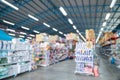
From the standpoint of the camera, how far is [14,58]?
7.24 meters

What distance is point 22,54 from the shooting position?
7.93m

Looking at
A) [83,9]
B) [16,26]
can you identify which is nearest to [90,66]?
[83,9]

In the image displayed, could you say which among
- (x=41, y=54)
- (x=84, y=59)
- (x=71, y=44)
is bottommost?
(x=84, y=59)

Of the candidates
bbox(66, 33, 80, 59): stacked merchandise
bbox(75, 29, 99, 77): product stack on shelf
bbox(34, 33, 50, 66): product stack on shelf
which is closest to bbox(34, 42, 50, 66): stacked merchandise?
bbox(34, 33, 50, 66): product stack on shelf

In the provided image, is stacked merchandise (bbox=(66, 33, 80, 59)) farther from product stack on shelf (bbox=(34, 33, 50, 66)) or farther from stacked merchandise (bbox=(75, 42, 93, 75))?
stacked merchandise (bbox=(75, 42, 93, 75))

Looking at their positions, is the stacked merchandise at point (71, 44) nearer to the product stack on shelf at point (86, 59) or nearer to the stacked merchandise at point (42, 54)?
the stacked merchandise at point (42, 54)

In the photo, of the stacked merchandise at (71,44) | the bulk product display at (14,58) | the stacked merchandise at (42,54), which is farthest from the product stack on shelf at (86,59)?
the stacked merchandise at (71,44)

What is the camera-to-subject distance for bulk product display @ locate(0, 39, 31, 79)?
6.44 metres

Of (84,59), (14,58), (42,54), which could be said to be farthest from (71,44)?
(14,58)

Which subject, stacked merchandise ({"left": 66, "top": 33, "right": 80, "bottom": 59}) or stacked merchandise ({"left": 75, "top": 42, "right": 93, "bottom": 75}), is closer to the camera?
stacked merchandise ({"left": 75, "top": 42, "right": 93, "bottom": 75})

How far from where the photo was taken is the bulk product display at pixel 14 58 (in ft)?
21.1

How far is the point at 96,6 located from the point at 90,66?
1123 centimetres

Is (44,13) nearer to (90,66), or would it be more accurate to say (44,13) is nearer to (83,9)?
(83,9)

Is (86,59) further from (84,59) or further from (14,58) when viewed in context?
(14,58)
